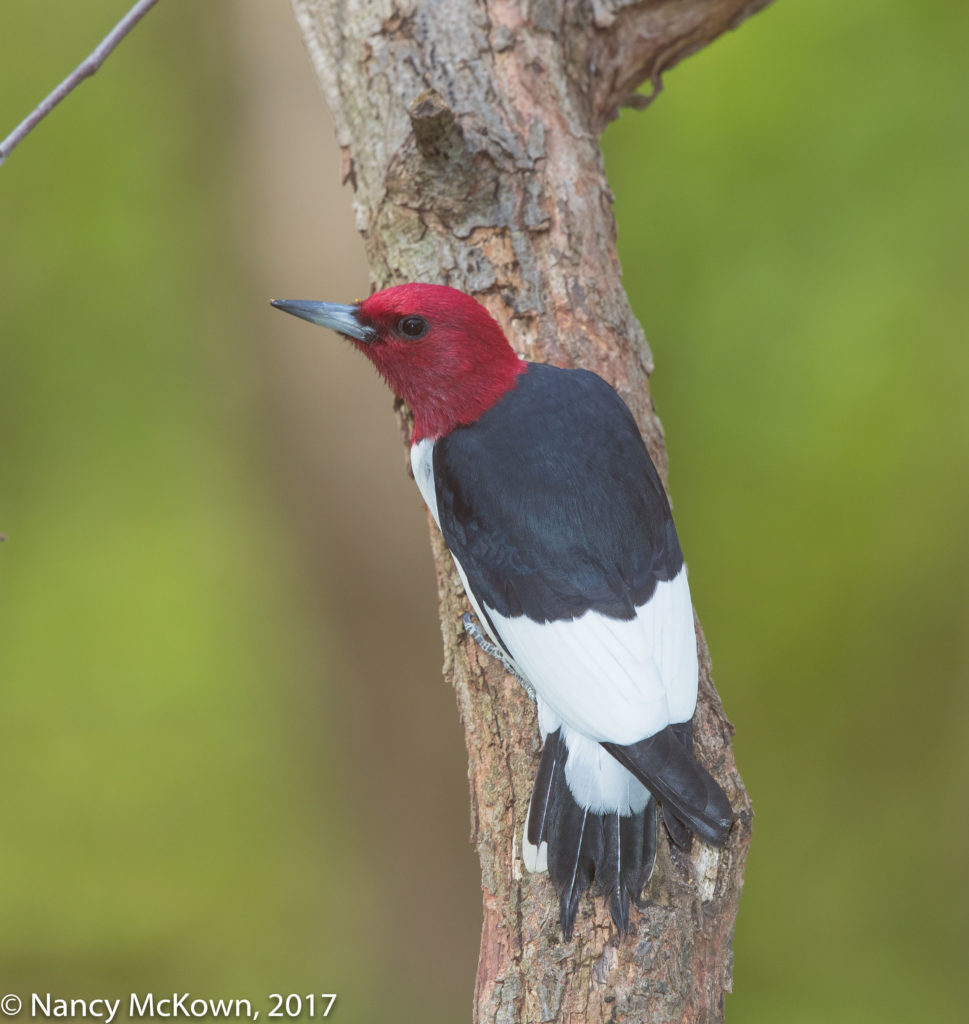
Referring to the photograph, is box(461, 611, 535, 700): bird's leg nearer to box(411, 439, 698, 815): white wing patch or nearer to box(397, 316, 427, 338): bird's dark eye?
box(411, 439, 698, 815): white wing patch

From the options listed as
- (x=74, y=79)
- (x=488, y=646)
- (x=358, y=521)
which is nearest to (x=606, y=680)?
(x=488, y=646)

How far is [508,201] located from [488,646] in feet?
3.08

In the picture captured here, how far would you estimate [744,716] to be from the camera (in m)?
4.33

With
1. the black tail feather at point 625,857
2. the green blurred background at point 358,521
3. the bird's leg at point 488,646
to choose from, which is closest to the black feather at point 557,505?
the bird's leg at point 488,646

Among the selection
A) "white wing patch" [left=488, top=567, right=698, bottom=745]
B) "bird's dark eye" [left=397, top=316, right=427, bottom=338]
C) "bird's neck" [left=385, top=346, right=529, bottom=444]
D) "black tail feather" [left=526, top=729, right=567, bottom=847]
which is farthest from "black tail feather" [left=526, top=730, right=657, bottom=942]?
"bird's dark eye" [left=397, top=316, right=427, bottom=338]

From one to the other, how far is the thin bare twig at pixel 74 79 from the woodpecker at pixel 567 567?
29.4 inches

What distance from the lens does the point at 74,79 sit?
1.55 m

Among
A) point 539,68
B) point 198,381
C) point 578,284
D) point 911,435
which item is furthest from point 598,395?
point 198,381

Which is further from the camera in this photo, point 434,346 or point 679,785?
point 434,346

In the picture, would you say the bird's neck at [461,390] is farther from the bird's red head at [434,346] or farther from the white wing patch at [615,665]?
the white wing patch at [615,665]

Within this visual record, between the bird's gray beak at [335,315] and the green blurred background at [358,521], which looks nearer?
the bird's gray beak at [335,315]

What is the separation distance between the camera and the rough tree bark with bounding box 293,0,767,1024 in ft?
6.08

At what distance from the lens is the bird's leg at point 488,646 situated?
79.6 inches

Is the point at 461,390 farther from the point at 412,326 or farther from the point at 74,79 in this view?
the point at 74,79
